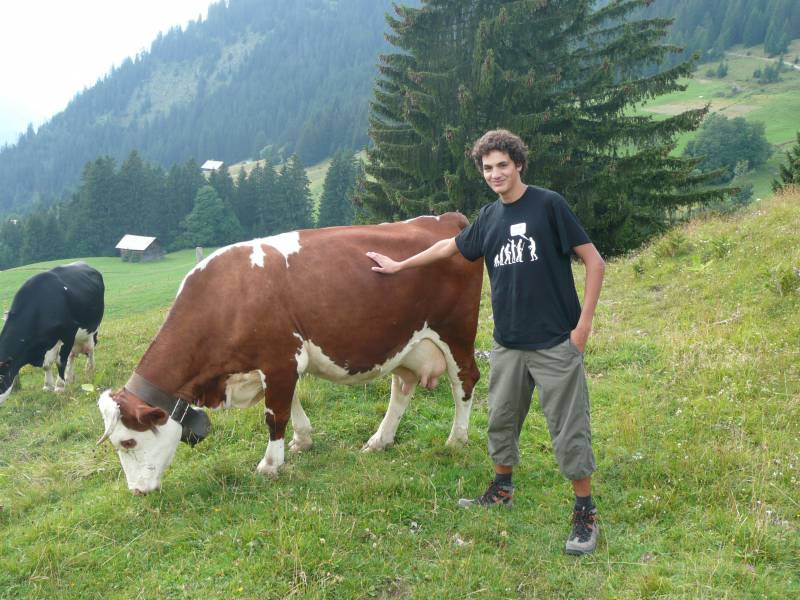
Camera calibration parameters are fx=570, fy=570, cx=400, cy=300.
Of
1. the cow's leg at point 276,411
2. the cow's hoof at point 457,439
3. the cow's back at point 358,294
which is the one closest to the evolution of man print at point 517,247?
the cow's back at point 358,294

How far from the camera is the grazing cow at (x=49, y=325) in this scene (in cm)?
852

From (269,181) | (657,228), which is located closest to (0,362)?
(657,228)

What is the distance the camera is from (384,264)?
5047 millimetres

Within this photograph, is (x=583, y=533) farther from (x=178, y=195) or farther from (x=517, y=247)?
(x=178, y=195)

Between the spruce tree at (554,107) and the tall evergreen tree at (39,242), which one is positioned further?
the tall evergreen tree at (39,242)

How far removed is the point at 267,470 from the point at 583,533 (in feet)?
8.92

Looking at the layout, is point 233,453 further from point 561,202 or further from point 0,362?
point 0,362

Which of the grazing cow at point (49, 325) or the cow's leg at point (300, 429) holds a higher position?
the cow's leg at point (300, 429)

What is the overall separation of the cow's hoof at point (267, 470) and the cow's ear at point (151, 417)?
0.97 m

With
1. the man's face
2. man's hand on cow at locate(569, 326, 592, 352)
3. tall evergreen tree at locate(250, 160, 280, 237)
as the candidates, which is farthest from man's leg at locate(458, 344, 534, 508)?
tall evergreen tree at locate(250, 160, 280, 237)

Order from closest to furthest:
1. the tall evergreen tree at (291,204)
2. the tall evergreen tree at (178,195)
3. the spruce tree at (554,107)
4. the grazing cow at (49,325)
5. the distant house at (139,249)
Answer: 1. the grazing cow at (49,325)
2. the spruce tree at (554,107)
3. the distant house at (139,249)
4. the tall evergreen tree at (291,204)
5. the tall evergreen tree at (178,195)

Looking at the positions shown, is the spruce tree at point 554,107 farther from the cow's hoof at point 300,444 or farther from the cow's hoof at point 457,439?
the cow's hoof at point 300,444

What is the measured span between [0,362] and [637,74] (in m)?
23.5

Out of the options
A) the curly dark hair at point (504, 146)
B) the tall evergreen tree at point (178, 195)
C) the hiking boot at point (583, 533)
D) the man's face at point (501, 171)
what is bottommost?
the tall evergreen tree at point (178, 195)
